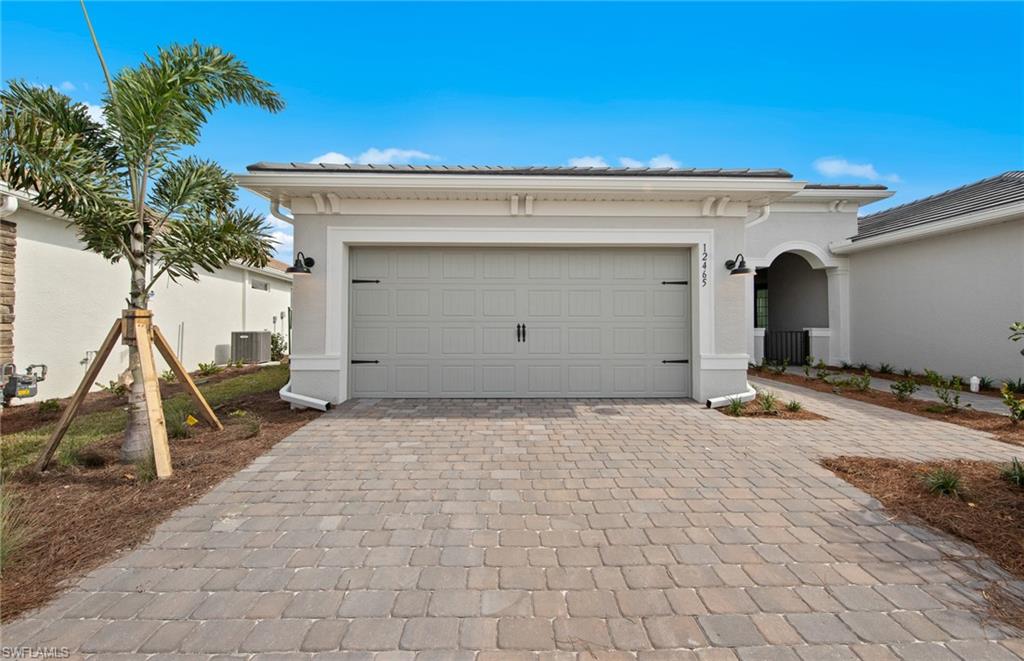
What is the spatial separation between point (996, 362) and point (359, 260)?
11.6m

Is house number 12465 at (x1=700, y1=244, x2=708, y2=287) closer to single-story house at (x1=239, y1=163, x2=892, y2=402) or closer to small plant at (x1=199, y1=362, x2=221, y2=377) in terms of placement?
single-story house at (x1=239, y1=163, x2=892, y2=402)

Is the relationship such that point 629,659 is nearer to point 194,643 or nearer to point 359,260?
point 194,643

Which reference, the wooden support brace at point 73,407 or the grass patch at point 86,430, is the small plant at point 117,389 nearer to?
the grass patch at point 86,430

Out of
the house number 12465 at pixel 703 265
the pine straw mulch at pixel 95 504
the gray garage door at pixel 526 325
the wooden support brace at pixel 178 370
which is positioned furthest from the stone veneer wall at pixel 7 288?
the house number 12465 at pixel 703 265

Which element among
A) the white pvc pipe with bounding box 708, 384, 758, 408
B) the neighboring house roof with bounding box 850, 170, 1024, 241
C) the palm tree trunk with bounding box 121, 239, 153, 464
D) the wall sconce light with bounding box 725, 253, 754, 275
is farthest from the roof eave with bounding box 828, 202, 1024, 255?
the palm tree trunk with bounding box 121, 239, 153, 464

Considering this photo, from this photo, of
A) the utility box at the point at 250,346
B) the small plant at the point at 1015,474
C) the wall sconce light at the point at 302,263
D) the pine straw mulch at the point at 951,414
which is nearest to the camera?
the small plant at the point at 1015,474

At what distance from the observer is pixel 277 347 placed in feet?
45.0

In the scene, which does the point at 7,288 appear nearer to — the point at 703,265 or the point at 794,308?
the point at 703,265

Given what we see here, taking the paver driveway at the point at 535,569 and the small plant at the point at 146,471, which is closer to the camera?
Result: the paver driveway at the point at 535,569

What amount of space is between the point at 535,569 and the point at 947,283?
11278 mm

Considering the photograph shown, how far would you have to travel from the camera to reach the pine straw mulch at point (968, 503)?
246 cm

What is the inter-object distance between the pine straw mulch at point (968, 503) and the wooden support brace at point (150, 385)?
5534 mm

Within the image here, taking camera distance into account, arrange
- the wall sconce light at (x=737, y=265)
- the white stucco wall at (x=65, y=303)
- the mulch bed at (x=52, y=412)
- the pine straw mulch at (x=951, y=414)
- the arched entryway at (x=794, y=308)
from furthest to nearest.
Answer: the arched entryway at (x=794, y=308), the white stucco wall at (x=65, y=303), the wall sconce light at (x=737, y=265), the mulch bed at (x=52, y=412), the pine straw mulch at (x=951, y=414)

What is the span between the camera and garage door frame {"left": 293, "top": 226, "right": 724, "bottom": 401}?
6.38 m
